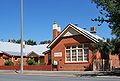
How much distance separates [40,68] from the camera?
135 feet

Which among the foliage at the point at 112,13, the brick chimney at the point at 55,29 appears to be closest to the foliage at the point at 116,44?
the foliage at the point at 112,13

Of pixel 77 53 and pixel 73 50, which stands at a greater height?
pixel 73 50

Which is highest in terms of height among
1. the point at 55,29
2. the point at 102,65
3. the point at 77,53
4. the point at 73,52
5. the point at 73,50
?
the point at 55,29

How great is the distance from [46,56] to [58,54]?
6002 millimetres

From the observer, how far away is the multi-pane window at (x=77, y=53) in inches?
1526

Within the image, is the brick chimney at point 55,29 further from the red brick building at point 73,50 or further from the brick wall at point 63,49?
the brick wall at point 63,49

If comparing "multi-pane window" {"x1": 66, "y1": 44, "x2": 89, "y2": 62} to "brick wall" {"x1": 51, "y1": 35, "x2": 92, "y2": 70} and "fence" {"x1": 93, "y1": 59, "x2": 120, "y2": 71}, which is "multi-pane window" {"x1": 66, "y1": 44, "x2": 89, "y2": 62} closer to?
"brick wall" {"x1": 51, "y1": 35, "x2": 92, "y2": 70}

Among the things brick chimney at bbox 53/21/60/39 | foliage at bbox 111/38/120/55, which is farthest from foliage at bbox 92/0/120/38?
brick chimney at bbox 53/21/60/39

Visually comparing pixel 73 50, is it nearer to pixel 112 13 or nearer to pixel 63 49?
pixel 63 49

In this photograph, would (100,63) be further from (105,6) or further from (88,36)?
(105,6)

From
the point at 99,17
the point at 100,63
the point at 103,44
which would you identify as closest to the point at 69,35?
the point at 100,63

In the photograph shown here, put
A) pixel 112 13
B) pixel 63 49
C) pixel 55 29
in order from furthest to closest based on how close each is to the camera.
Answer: pixel 55 29, pixel 63 49, pixel 112 13

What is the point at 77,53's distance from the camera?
3919 cm

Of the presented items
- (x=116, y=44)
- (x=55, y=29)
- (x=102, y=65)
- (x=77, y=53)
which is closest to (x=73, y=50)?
(x=77, y=53)
